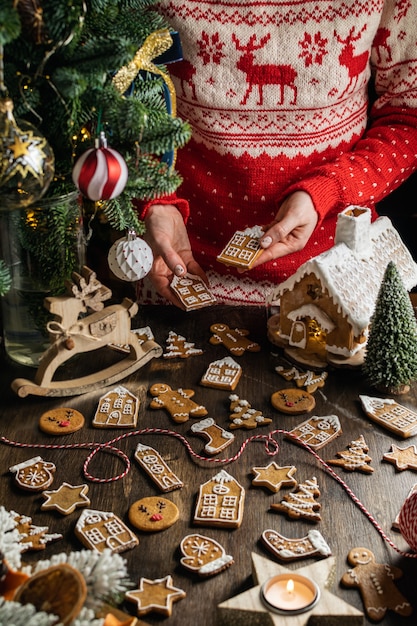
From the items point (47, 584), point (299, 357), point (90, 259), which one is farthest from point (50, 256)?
point (90, 259)

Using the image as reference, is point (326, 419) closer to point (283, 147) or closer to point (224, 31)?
point (283, 147)

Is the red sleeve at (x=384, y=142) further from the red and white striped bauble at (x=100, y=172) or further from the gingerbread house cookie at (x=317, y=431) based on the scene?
the red and white striped bauble at (x=100, y=172)

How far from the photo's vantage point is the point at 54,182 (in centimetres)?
141

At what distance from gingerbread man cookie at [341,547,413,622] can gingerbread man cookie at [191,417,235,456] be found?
0.32 m

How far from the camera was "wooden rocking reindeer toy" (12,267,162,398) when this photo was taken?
4.79ft

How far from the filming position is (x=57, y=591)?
896 millimetres

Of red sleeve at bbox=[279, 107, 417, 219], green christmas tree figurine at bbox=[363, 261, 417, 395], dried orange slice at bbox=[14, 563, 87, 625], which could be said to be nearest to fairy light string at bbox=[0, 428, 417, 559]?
green christmas tree figurine at bbox=[363, 261, 417, 395]

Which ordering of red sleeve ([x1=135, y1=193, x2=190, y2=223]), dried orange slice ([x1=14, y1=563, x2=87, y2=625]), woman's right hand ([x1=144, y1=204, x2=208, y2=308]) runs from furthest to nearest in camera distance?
red sleeve ([x1=135, y1=193, x2=190, y2=223]) < woman's right hand ([x1=144, y1=204, x2=208, y2=308]) < dried orange slice ([x1=14, y1=563, x2=87, y2=625])

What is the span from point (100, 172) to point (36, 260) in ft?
1.08

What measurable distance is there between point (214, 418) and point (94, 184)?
1.65 ft

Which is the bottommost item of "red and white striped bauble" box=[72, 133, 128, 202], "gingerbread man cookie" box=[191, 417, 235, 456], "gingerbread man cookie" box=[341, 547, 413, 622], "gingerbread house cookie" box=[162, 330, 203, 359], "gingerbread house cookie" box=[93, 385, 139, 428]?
"gingerbread house cookie" box=[162, 330, 203, 359]

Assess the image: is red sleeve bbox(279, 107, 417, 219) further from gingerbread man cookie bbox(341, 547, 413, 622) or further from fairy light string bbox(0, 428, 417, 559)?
gingerbread man cookie bbox(341, 547, 413, 622)

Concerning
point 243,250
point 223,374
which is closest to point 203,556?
point 223,374

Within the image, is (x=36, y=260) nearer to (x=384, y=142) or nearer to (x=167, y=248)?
(x=167, y=248)
